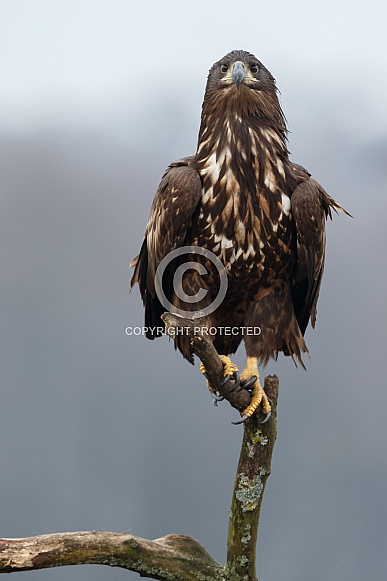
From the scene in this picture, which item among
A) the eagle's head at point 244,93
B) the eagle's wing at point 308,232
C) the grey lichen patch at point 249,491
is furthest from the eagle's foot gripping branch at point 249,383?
the eagle's head at point 244,93

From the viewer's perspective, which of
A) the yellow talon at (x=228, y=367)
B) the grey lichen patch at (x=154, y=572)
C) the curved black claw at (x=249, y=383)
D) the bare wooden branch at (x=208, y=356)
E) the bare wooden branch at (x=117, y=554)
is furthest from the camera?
the curved black claw at (x=249, y=383)

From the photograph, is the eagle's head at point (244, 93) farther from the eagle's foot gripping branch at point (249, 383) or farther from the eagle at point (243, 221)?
the eagle's foot gripping branch at point (249, 383)

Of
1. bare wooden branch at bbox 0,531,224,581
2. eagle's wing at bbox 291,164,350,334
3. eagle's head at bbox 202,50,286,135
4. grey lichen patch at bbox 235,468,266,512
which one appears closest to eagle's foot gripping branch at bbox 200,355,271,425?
grey lichen patch at bbox 235,468,266,512

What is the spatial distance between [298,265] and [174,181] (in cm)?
68

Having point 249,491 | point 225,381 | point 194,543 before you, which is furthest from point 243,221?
point 194,543

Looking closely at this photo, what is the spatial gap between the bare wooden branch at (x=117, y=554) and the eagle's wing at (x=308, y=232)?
124 cm

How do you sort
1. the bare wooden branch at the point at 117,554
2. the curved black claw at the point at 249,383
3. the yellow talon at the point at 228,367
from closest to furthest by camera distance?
the bare wooden branch at the point at 117,554 → the yellow talon at the point at 228,367 → the curved black claw at the point at 249,383

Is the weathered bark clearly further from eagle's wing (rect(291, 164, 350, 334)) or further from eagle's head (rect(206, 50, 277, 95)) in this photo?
eagle's head (rect(206, 50, 277, 95))

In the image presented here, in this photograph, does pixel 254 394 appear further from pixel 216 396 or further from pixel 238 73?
pixel 238 73

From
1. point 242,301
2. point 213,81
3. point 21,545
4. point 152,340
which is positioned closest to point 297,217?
point 242,301

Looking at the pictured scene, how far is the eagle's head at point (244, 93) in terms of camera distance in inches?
125

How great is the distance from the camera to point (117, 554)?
2.92 m

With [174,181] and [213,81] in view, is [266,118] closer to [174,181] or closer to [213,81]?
[213,81]

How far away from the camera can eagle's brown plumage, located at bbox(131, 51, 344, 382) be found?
3.12 metres
